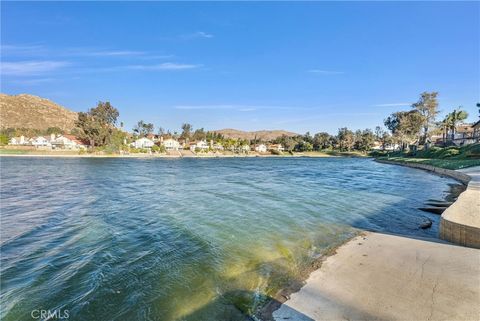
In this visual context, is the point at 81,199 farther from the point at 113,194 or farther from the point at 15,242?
the point at 15,242

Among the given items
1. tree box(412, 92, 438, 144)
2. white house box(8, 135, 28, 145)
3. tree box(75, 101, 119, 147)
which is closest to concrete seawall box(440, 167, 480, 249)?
tree box(412, 92, 438, 144)

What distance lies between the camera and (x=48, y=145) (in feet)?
320

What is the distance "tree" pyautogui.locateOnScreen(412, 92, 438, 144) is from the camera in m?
68.9

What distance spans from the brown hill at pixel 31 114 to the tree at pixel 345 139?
15150 cm

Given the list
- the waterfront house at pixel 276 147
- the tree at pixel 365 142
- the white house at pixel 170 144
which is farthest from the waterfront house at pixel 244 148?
A: the tree at pixel 365 142

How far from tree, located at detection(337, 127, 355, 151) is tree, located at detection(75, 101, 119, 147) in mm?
106647

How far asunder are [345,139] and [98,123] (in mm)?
111583

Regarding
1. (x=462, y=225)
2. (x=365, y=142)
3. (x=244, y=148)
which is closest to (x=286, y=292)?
(x=462, y=225)

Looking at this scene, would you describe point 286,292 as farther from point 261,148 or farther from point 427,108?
point 261,148

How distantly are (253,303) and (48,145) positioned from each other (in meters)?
116

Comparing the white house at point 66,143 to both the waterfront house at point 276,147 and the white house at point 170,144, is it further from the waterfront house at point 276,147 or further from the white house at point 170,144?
the waterfront house at point 276,147

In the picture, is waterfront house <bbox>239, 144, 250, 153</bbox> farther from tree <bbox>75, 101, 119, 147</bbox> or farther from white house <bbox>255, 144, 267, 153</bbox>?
tree <bbox>75, 101, 119, 147</bbox>

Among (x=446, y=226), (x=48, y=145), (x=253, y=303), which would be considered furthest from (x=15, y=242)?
(x=48, y=145)

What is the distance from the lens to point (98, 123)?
93.4 m
